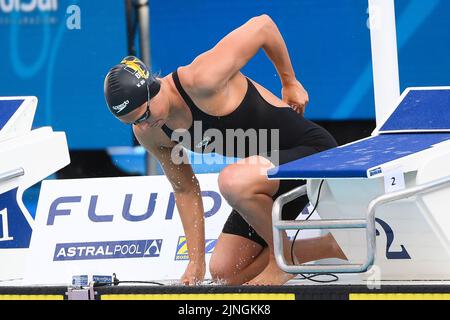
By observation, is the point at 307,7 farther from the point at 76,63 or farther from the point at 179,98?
the point at 179,98

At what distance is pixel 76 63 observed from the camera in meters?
8.32

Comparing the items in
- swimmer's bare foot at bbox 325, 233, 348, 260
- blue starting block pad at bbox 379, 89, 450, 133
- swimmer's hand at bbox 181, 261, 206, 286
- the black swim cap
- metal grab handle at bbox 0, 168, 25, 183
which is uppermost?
the black swim cap

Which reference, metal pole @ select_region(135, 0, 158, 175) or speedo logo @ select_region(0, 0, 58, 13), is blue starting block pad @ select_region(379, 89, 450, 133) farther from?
A: speedo logo @ select_region(0, 0, 58, 13)

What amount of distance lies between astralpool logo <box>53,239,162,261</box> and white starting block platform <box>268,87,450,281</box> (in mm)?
1090

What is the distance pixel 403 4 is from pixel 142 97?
3000 millimetres

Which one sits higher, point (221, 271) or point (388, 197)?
point (388, 197)

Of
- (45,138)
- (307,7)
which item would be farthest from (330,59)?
(45,138)

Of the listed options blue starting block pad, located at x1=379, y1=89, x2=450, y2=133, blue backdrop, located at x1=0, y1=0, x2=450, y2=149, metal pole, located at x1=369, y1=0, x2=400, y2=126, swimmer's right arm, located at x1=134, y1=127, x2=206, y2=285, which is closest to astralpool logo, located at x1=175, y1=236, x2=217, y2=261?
swimmer's right arm, located at x1=134, y1=127, x2=206, y2=285

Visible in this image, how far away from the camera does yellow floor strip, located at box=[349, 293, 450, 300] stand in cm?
435

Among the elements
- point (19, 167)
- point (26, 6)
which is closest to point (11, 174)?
point (19, 167)

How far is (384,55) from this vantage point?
18.1 ft

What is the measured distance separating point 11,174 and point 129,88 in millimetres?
1225

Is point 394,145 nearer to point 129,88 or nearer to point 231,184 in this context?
point 231,184
